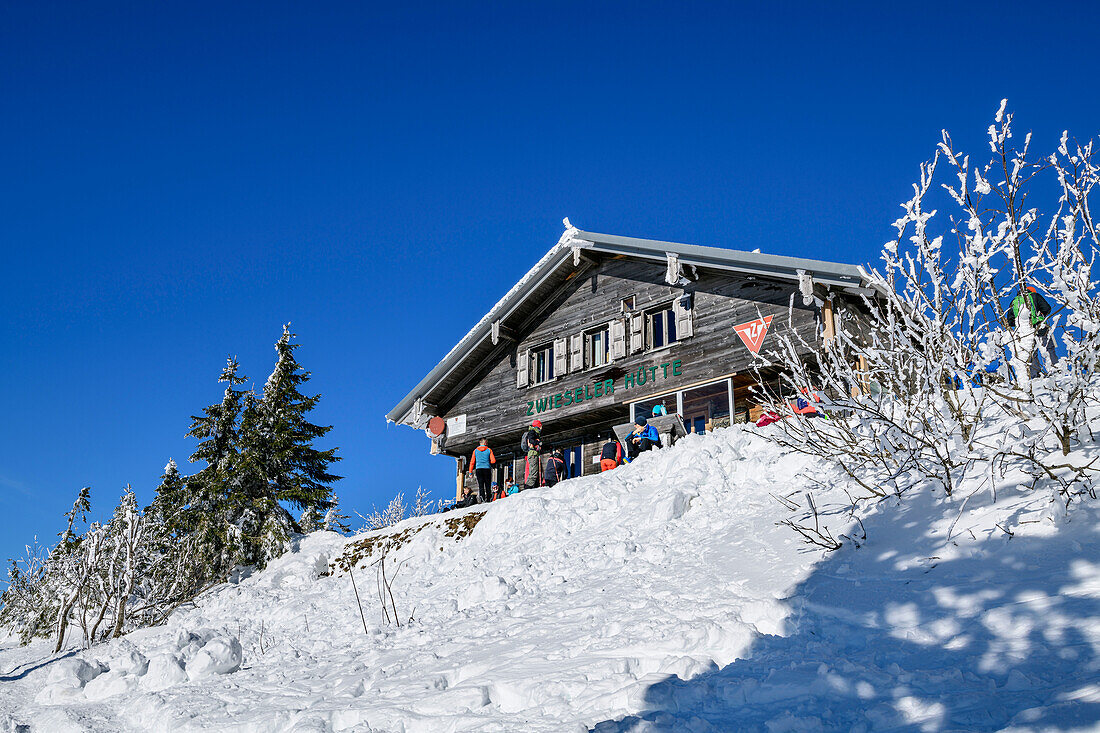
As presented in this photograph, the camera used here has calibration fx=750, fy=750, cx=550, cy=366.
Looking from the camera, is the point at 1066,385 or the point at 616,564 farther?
the point at 616,564

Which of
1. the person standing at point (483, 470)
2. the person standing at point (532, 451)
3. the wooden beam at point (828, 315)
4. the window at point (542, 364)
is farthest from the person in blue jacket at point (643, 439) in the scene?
the window at point (542, 364)

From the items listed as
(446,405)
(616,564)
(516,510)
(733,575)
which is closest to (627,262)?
(446,405)

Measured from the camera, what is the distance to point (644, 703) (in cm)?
432

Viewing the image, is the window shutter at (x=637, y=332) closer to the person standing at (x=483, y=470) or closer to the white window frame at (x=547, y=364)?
the white window frame at (x=547, y=364)

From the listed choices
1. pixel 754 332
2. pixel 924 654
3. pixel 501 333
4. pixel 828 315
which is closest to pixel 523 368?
pixel 501 333

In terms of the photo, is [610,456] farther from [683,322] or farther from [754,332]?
[754,332]

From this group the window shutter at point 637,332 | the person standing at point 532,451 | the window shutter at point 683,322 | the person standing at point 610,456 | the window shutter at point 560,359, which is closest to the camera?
the person standing at point 610,456

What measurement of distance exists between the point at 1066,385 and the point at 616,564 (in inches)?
195

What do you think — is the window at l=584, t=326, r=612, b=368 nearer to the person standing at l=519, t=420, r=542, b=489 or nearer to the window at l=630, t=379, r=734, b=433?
the window at l=630, t=379, r=734, b=433

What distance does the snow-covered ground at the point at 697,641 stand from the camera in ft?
13.5

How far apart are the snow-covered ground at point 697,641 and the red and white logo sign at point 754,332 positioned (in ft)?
19.1

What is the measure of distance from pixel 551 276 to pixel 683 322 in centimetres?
441

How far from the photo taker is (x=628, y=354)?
62.1 ft

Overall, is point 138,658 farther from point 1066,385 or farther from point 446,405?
point 446,405
